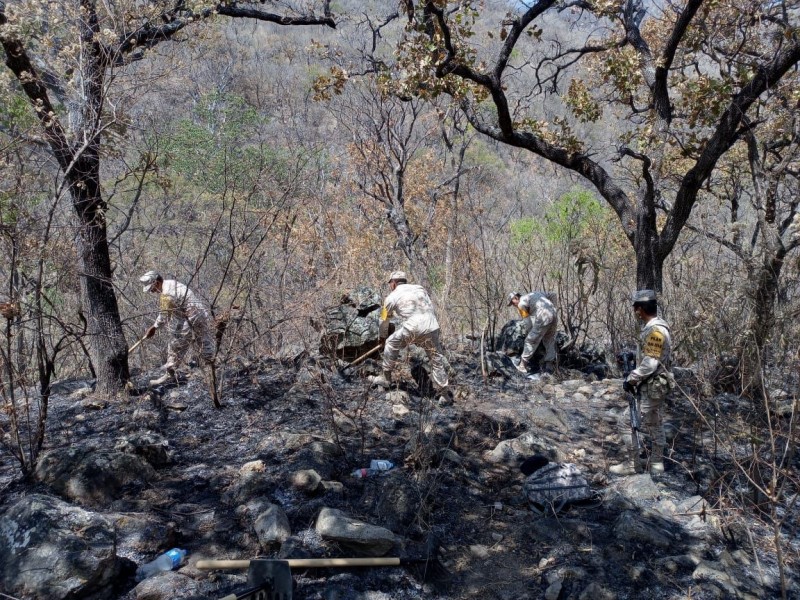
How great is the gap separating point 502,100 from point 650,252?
217 centimetres

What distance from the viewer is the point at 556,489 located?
4457 millimetres

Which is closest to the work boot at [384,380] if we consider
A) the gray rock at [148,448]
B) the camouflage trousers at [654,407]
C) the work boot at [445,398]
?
the work boot at [445,398]

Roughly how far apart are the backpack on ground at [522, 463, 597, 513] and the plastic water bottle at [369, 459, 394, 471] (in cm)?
97

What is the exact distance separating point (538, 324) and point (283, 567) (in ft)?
18.0

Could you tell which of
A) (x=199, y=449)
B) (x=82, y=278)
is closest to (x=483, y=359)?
(x=199, y=449)

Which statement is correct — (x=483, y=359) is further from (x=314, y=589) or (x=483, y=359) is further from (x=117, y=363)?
(x=314, y=589)

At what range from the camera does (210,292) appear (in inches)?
345

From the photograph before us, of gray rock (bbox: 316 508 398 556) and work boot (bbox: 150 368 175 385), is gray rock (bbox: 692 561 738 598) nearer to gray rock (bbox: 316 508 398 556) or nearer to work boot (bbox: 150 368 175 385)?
gray rock (bbox: 316 508 398 556)

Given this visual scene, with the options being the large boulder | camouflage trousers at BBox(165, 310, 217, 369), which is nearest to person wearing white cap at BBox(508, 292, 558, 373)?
camouflage trousers at BBox(165, 310, 217, 369)

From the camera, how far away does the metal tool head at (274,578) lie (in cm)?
297

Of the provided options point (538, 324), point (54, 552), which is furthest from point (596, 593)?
point (538, 324)

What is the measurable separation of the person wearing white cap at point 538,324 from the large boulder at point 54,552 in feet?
18.2

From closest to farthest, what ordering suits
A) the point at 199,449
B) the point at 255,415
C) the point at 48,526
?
1. the point at 48,526
2. the point at 199,449
3. the point at 255,415

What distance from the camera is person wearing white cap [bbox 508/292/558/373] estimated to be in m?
7.89
